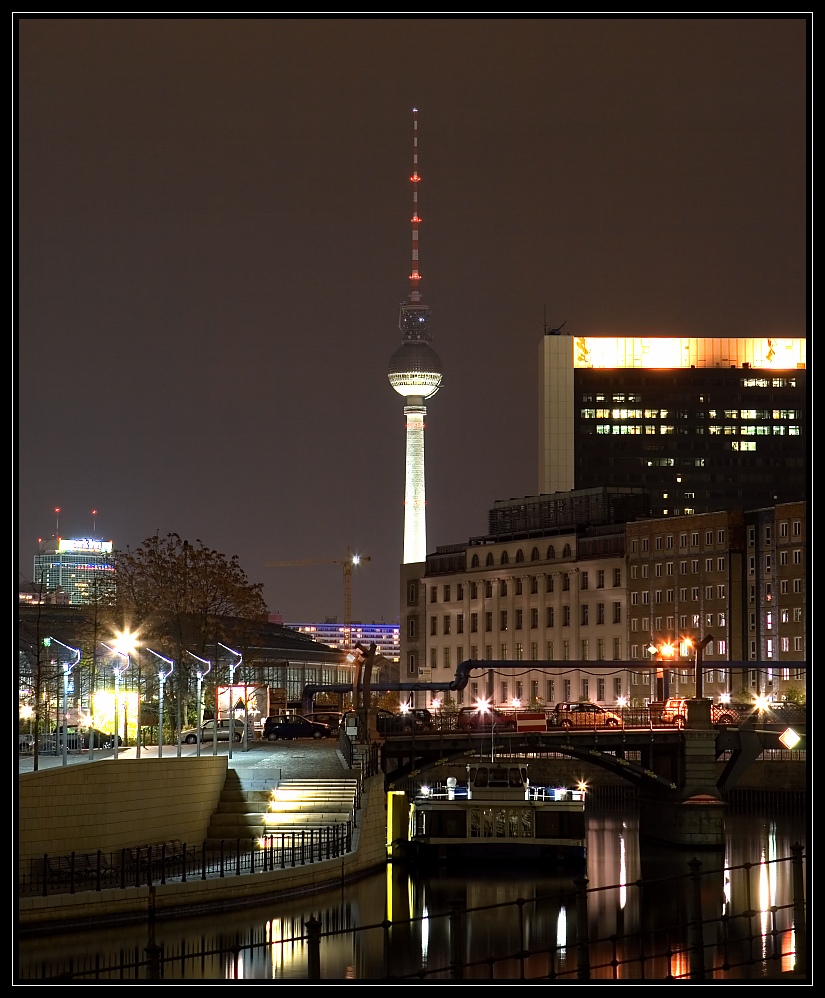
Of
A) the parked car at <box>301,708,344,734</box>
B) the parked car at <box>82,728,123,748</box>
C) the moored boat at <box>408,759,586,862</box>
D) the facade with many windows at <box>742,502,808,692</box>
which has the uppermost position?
the facade with many windows at <box>742,502,808,692</box>

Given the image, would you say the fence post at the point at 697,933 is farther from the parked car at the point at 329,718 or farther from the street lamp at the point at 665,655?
the street lamp at the point at 665,655

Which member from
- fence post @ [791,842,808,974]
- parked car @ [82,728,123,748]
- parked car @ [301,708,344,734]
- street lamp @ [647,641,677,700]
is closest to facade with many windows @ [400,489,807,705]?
street lamp @ [647,641,677,700]

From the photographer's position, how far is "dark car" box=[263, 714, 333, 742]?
106500 mm

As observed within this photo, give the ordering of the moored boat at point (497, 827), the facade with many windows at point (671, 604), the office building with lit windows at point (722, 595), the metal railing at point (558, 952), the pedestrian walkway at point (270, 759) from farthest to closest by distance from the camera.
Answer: the facade with many windows at point (671, 604) → the office building with lit windows at point (722, 595) → the moored boat at point (497, 827) → the pedestrian walkway at point (270, 759) → the metal railing at point (558, 952)

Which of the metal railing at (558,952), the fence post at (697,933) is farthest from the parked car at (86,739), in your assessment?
the fence post at (697,933)

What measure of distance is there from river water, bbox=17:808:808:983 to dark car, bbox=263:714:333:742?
2130 centimetres

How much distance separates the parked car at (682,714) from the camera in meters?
114

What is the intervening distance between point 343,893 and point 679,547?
388ft

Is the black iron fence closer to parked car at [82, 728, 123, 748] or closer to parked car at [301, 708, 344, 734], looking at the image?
parked car at [82, 728, 123, 748]

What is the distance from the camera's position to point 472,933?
61906 mm

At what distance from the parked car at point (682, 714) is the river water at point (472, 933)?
69.7 feet
